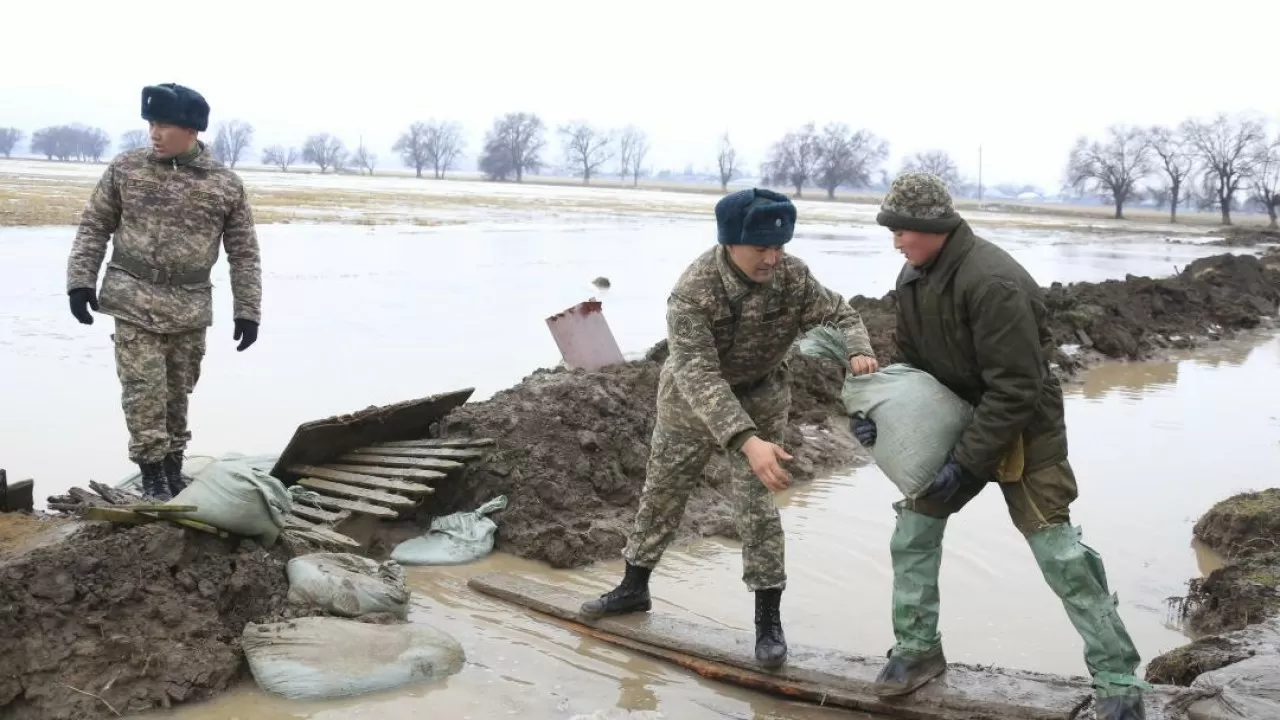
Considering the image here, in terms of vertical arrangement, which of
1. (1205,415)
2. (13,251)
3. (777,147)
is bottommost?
(1205,415)

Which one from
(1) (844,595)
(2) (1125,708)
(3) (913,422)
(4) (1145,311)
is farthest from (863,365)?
(4) (1145,311)

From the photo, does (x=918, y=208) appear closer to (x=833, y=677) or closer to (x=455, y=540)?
(x=833, y=677)

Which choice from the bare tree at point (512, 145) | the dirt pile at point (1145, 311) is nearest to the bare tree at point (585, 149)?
the bare tree at point (512, 145)

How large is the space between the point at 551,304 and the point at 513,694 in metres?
12.8

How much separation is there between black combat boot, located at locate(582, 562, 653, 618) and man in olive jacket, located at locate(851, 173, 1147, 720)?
1.31 meters

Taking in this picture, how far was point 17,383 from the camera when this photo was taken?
938 centimetres

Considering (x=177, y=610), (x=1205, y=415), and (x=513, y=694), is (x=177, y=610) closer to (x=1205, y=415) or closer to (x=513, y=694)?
(x=513, y=694)

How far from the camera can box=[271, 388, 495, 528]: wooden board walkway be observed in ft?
19.2

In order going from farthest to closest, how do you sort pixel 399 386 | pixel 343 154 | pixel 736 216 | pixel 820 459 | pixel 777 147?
pixel 343 154 → pixel 777 147 → pixel 399 386 → pixel 820 459 → pixel 736 216

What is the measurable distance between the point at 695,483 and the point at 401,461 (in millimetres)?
2342

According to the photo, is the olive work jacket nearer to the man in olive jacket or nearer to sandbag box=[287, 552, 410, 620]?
the man in olive jacket

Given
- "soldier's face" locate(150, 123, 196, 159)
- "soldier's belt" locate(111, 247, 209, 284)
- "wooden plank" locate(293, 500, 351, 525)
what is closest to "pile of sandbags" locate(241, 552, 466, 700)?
"wooden plank" locate(293, 500, 351, 525)

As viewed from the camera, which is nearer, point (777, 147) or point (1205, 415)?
point (1205, 415)

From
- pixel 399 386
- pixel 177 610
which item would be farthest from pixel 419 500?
pixel 399 386
